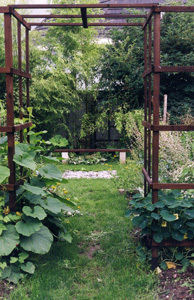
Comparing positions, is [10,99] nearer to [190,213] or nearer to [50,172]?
[50,172]

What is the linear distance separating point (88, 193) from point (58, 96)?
12.1 feet

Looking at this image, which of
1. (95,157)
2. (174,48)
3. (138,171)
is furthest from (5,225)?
(174,48)

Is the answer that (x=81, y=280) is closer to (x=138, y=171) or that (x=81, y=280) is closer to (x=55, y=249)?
(x=55, y=249)

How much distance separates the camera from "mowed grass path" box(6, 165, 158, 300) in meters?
2.56

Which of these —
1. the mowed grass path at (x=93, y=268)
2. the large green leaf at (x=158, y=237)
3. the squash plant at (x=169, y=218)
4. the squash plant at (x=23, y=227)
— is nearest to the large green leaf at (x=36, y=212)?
the squash plant at (x=23, y=227)

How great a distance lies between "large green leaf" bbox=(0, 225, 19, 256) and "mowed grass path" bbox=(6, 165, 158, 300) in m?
0.28

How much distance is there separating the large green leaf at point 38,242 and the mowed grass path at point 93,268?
0.74ft

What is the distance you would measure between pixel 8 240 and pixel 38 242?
231 millimetres

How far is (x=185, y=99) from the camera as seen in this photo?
348 inches

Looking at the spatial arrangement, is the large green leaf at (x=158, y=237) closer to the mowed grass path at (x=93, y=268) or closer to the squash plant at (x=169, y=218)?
the squash plant at (x=169, y=218)

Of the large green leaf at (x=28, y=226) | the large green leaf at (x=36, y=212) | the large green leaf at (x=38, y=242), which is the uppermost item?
the large green leaf at (x=36, y=212)

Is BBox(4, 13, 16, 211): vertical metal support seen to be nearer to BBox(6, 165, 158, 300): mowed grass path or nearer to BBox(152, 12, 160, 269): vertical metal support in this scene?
BBox(6, 165, 158, 300): mowed grass path

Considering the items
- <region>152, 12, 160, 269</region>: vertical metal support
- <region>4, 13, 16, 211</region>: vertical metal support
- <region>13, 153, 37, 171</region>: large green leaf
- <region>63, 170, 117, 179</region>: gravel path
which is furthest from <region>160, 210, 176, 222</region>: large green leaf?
<region>63, 170, 117, 179</region>: gravel path

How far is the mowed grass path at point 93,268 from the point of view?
8.39 feet
